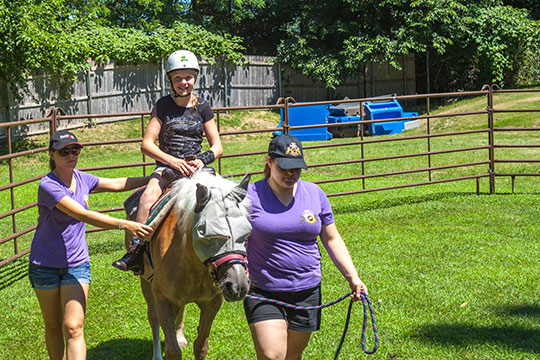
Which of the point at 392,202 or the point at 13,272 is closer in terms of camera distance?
the point at 13,272

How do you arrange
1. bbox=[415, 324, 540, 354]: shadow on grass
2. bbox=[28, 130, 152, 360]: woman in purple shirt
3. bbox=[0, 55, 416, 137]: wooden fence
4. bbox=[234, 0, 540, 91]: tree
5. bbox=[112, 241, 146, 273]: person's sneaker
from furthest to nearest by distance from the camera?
bbox=[234, 0, 540, 91]: tree, bbox=[0, 55, 416, 137]: wooden fence, bbox=[415, 324, 540, 354]: shadow on grass, bbox=[112, 241, 146, 273]: person's sneaker, bbox=[28, 130, 152, 360]: woman in purple shirt

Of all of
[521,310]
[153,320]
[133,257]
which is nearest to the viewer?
[133,257]

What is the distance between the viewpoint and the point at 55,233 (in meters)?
4.38

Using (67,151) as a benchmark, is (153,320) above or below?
below

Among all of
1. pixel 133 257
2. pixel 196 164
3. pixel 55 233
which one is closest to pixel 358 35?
pixel 196 164

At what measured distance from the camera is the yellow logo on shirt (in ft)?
12.9

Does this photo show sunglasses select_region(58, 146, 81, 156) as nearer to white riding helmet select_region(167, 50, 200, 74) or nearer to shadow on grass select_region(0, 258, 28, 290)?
white riding helmet select_region(167, 50, 200, 74)

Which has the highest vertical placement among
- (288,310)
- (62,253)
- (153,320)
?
(62,253)

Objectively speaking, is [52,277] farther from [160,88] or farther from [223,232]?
[160,88]

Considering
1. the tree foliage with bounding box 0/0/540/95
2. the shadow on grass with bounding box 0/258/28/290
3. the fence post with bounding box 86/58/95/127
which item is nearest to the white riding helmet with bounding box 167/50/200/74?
the shadow on grass with bounding box 0/258/28/290

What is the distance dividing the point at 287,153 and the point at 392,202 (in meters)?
7.64

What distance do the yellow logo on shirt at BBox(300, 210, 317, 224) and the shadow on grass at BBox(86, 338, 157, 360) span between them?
220cm

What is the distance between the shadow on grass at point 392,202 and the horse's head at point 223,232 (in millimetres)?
6859

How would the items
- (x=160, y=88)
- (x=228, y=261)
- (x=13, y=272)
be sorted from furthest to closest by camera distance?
(x=160, y=88) → (x=13, y=272) → (x=228, y=261)
